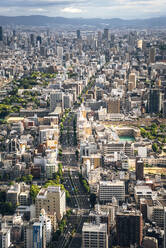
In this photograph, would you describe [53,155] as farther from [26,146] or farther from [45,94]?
[45,94]

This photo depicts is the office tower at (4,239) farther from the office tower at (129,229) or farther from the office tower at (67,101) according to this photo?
the office tower at (67,101)

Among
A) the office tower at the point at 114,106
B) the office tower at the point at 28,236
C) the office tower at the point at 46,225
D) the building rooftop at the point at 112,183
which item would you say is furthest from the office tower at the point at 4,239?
the office tower at the point at 114,106

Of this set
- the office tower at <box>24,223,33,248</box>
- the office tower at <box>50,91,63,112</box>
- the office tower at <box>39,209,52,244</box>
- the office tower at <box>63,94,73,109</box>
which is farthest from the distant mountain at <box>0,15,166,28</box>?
the office tower at <box>24,223,33,248</box>

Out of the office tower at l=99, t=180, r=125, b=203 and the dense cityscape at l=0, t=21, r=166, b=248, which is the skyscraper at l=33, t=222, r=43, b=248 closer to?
the dense cityscape at l=0, t=21, r=166, b=248

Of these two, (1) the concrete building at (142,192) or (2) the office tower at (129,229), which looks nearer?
(2) the office tower at (129,229)

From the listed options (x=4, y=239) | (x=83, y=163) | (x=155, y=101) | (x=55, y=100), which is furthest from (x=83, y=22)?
(x=4, y=239)

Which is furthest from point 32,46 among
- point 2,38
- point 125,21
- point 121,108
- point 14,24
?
point 125,21
